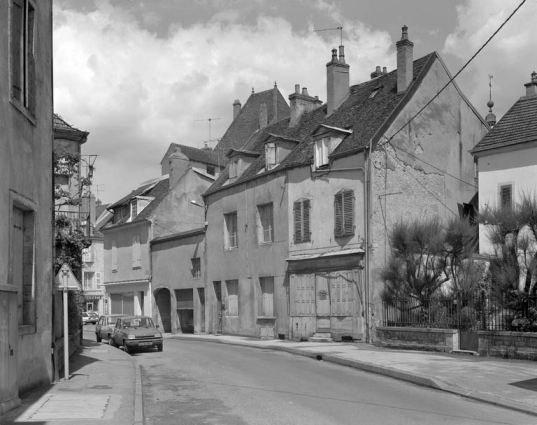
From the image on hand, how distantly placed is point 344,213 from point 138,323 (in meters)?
8.93

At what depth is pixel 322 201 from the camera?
2795 centimetres

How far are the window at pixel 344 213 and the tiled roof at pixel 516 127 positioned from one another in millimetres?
5219

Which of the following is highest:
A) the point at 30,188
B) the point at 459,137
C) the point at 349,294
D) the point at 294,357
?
the point at 459,137

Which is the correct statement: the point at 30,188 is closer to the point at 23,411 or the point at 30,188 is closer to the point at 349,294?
the point at 23,411

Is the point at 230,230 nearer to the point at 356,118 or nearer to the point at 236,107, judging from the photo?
the point at 356,118

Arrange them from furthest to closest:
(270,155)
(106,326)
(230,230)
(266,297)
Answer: (230,230), (270,155), (266,297), (106,326)

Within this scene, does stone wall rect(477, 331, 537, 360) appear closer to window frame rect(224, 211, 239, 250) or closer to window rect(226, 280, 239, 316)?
window rect(226, 280, 239, 316)

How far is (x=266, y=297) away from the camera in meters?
31.3

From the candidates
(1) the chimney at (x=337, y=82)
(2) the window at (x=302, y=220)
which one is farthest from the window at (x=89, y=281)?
(2) the window at (x=302, y=220)

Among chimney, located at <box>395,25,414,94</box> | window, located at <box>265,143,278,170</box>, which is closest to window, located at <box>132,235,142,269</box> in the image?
window, located at <box>265,143,278,170</box>

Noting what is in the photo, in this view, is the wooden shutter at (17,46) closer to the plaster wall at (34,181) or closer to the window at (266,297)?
the plaster wall at (34,181)

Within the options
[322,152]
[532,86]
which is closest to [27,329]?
[322,152]

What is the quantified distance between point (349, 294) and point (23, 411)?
55.6 feet

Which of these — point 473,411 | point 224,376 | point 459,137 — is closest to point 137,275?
point 459,137
